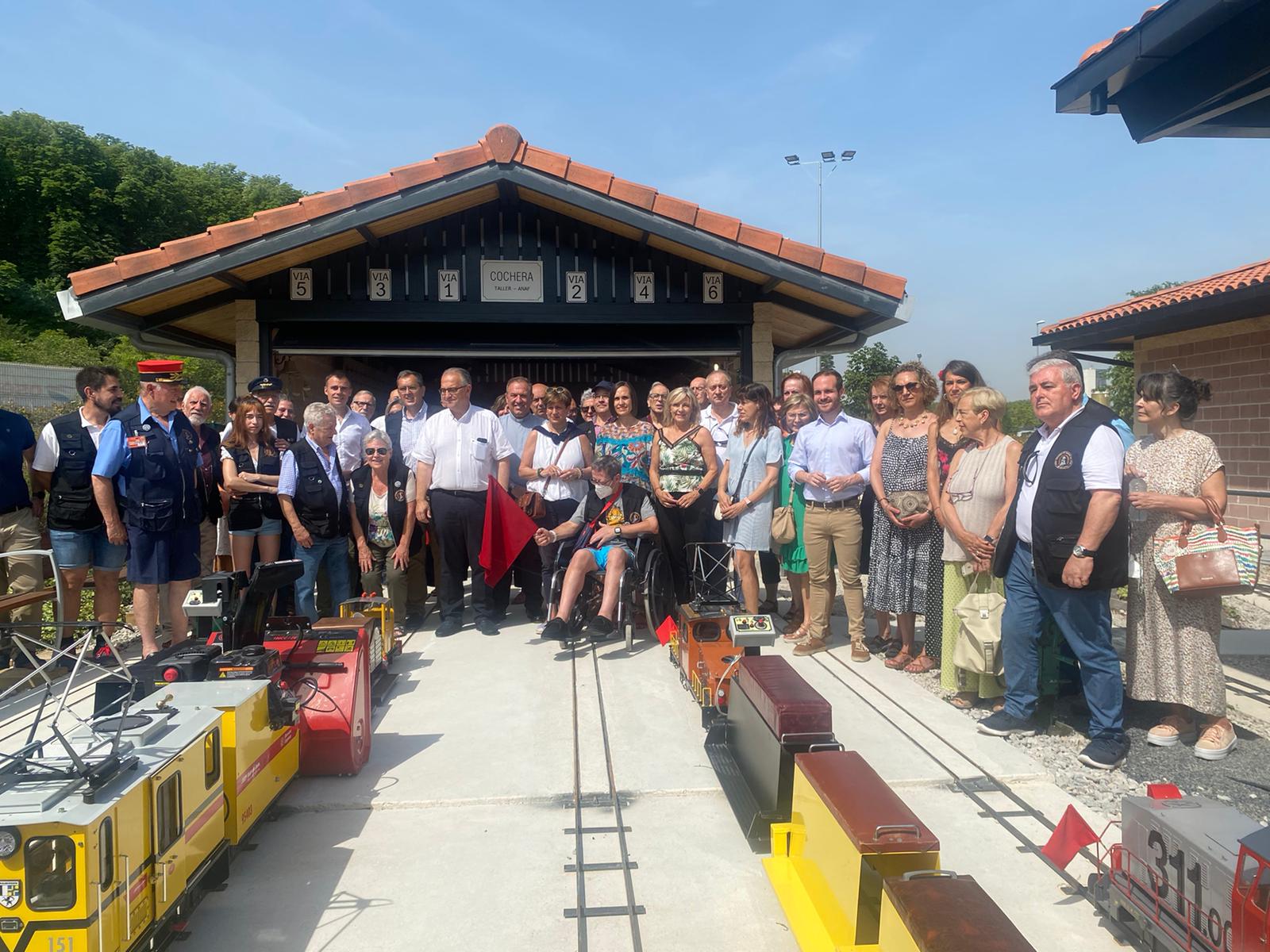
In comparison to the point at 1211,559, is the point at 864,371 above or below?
above

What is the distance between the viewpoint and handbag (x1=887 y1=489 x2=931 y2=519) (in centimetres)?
500

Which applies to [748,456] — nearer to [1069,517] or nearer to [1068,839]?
[1069,517]

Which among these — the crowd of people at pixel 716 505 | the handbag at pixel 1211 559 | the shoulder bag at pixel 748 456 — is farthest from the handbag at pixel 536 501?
the handbag at pixel 1211 559

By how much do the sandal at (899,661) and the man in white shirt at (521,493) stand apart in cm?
253

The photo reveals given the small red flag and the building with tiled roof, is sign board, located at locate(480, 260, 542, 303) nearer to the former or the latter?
the building with tiled roof

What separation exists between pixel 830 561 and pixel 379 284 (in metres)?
4.70

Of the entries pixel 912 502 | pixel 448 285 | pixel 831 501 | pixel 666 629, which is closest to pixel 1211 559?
pixel 912 502

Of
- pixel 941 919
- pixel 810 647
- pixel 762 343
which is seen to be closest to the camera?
pixel 941 919

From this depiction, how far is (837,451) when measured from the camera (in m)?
5.41

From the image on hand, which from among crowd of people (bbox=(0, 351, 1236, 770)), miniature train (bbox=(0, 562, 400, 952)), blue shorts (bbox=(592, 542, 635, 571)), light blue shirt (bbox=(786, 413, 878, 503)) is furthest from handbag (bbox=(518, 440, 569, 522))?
miniature train (bbox=(0, 562, 400, 952))

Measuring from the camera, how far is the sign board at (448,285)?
7445 millimetres

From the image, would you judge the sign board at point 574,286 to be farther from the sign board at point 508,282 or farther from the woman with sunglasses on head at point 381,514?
the woman with sunglasses on head at point 381,514

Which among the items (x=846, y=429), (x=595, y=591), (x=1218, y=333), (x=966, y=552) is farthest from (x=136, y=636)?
(x=1218, y=333)

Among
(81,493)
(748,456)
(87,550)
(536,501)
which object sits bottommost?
(87,550)
